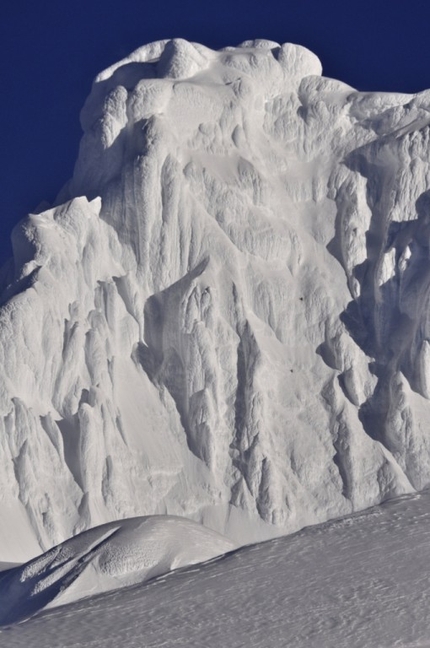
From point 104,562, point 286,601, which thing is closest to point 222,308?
point 104,562

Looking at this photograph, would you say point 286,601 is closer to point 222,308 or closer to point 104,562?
point 104,562

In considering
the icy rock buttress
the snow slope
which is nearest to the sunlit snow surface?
the snow slope

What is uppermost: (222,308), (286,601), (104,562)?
(222,308)

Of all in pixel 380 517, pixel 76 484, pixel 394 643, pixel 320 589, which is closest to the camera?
pixel 394 643

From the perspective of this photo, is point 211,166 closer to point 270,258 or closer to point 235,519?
point 270,258

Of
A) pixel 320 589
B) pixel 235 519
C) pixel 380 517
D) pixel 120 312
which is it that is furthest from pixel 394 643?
pixel 120 312

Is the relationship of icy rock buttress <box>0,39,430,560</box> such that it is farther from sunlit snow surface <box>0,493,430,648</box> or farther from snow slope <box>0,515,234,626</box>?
sunlit snow surface <box>0,493,430,648</box>
